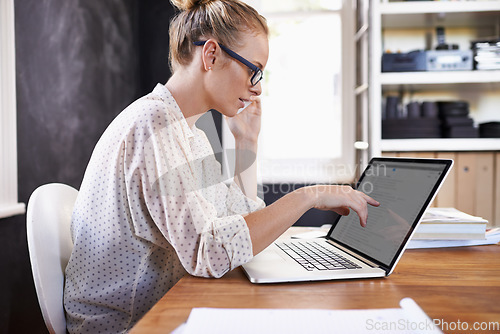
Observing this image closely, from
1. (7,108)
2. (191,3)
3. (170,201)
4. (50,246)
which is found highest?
(191,3)

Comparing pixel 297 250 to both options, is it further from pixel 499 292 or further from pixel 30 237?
pixel 30 237

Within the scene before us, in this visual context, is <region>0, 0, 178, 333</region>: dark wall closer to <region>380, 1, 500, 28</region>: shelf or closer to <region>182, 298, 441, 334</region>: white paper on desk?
<region>182, 298, 441, 334</region>: white paper on desk

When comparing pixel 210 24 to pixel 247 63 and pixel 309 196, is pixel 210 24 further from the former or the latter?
pixel 309 196

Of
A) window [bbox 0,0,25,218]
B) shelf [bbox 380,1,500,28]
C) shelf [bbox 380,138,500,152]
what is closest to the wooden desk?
window [bbox 0,0,25,218]

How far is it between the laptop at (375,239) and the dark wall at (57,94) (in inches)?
49.9

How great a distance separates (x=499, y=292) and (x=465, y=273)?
0.13 m

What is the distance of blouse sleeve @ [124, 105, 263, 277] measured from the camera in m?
0.83

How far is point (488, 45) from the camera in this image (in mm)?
2689

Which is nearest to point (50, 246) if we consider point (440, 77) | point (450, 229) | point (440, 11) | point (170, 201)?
point (170, 201)

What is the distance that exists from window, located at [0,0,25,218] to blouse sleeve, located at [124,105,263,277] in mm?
1090

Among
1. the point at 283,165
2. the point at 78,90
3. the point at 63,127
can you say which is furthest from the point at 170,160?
the point at 283,165

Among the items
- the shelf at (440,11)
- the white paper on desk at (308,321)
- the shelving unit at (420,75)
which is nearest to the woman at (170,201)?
the white paper on desk at (308,321)

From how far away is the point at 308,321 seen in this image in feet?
1.99

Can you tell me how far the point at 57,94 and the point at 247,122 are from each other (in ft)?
3.69
